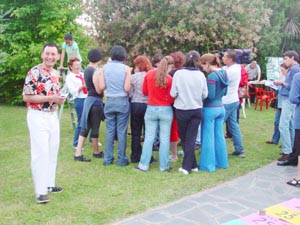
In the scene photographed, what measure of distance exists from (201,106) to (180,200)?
4.90 ft

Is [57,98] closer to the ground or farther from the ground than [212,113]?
farther from the ground

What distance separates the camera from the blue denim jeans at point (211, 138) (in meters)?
5.65

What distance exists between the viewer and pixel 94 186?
4945mm

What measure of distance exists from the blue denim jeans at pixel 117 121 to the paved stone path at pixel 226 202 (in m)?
1.57

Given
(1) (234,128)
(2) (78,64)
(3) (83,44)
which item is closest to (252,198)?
(1) (234,128)

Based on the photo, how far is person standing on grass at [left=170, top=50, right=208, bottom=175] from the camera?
5281 millimetres

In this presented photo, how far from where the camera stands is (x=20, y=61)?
41.4 feet

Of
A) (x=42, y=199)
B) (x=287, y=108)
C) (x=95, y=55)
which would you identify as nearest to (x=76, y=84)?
(x=95, y=55)

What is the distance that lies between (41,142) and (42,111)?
343 millimetres

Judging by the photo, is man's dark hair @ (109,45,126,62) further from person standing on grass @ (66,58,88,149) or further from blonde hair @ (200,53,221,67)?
person standing on grass @ (66,58,88,149)

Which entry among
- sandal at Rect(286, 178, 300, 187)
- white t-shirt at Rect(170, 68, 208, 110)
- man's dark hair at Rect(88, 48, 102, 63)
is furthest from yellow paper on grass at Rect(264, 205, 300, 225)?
man's dark hair at Rect(88, 48, 102, 63)

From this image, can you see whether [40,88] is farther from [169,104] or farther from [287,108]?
[287,108]

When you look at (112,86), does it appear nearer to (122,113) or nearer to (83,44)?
(122,113)

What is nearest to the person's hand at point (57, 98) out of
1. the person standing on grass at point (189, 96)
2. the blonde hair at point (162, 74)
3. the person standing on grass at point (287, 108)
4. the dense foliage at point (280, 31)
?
the blonde hair at point (162, 74)
